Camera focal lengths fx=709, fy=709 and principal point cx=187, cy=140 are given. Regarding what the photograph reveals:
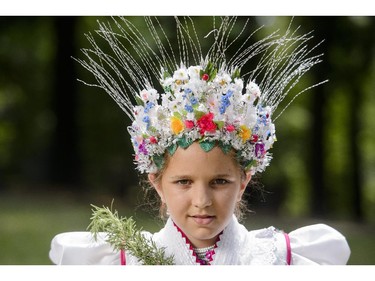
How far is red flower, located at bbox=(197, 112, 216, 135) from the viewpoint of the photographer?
2.50 metres

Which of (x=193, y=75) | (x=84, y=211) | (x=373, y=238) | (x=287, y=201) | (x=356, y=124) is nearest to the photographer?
(x=193, y=75)

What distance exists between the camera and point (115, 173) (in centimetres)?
912

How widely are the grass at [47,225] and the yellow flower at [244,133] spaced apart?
10.7 ft

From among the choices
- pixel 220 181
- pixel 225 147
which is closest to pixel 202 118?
pixel 225 147

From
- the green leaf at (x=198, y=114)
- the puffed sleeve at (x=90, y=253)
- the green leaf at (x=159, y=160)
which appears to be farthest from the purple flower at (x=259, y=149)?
the puffed sleeve at (x=90, y=253)

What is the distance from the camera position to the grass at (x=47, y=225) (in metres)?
6.20

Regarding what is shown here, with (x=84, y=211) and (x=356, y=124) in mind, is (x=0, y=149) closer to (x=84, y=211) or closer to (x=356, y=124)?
(x=84, y=211)

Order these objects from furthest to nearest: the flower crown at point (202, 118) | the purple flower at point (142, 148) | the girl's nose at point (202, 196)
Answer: the purple flower at point (142, 148)
the flower crown at point (202, 118)
the girl's nose at point (202, 196)

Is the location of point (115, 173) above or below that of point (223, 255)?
above

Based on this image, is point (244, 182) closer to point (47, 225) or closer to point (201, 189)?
point (201, 189)

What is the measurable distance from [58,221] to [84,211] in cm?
43

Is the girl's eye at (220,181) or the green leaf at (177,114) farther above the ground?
the green leaf at (177,114)

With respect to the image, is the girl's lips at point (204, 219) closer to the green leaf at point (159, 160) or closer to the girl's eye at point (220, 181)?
the girl's eye at point (220, 181)

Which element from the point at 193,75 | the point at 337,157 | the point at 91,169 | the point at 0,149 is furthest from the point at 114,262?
the point at 337,157
